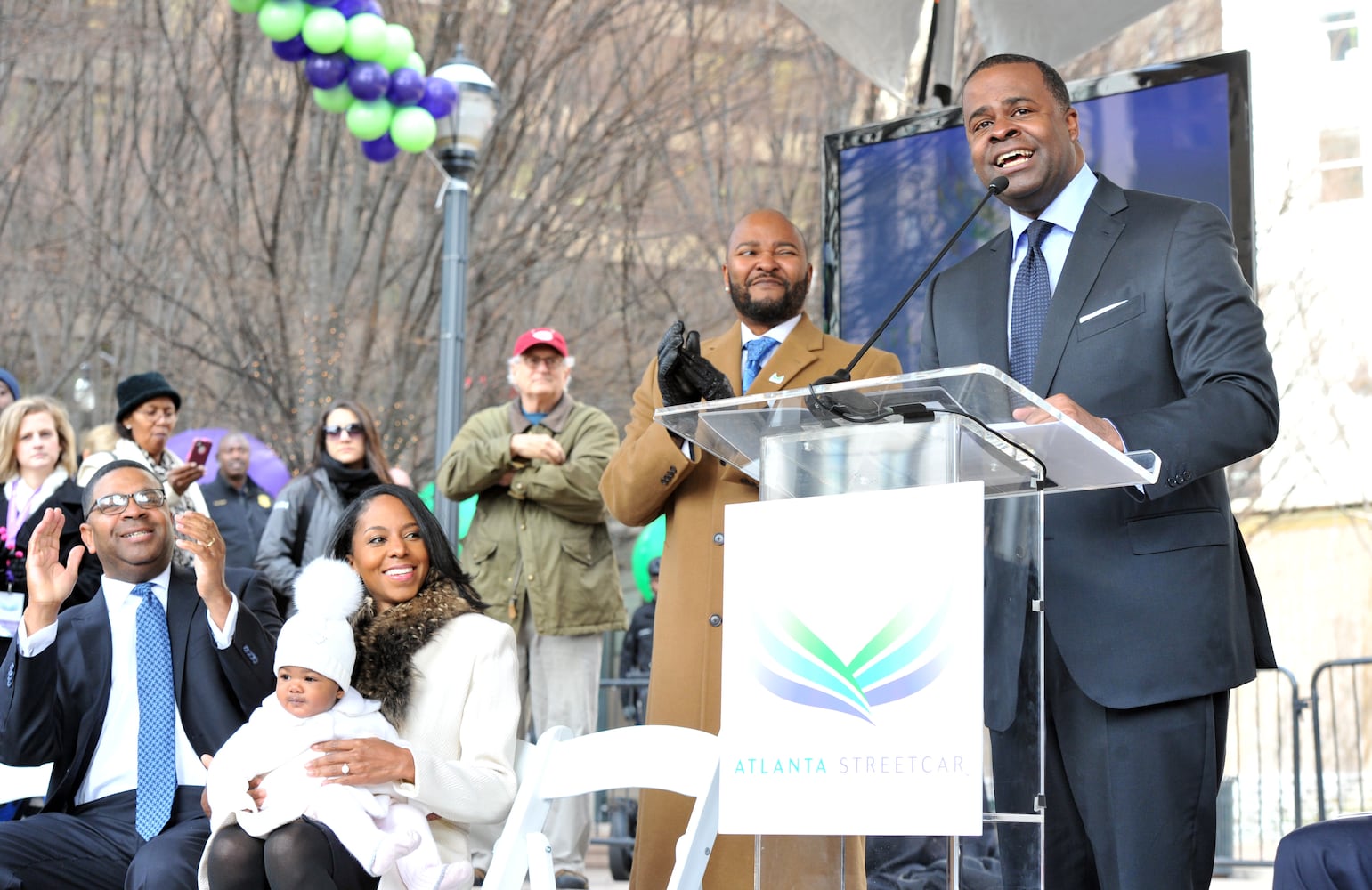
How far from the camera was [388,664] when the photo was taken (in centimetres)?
396

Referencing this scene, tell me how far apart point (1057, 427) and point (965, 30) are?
12.7m

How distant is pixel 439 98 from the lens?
9.07m

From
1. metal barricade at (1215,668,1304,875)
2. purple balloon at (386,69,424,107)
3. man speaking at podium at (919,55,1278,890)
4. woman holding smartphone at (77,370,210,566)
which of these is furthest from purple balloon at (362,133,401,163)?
man speaking at podium at (919,55,1278,890)

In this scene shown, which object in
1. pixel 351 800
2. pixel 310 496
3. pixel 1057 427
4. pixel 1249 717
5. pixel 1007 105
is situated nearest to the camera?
pixel 1057 427

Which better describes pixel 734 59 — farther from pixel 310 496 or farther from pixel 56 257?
pixel 310 496

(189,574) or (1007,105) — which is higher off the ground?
(1007,105)

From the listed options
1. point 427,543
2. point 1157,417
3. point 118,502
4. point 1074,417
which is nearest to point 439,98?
point 118,502

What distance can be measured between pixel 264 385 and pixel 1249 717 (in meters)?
8.28

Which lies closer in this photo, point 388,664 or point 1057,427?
point 1057,427

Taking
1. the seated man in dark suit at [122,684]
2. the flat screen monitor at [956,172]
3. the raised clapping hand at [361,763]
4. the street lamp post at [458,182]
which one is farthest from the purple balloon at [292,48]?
the raised clapping hand at [361,763]

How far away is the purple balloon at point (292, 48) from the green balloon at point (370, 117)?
1.42ft

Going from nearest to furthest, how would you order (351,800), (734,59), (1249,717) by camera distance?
(351,800)
(1249,717)
(734,59)

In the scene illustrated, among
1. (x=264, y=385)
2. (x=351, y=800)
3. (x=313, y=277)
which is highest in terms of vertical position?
(x=313, y=277)

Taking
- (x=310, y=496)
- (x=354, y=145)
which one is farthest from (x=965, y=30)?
(x=310, y=496)
